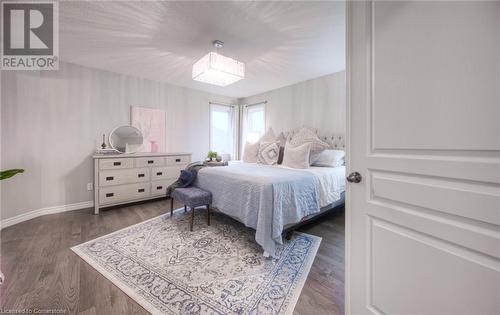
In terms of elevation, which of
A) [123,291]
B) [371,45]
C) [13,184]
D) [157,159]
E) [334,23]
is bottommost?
[123,291]

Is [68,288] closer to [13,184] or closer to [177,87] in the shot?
[13,184]

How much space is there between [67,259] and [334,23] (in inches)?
136

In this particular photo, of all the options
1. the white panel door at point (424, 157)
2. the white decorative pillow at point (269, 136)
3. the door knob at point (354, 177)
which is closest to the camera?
the white panel door at point (424, 157)

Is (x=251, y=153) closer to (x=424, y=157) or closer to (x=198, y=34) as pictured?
(x=198, y=34)

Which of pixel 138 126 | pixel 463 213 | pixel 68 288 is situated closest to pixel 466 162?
pixel 463 213

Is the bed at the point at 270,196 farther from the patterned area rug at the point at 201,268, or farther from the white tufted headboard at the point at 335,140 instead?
the white tufted headboard at the point at 335,140

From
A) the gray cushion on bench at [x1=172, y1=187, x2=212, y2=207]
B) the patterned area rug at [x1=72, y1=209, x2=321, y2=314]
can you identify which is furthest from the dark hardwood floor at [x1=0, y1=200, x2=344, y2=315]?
the gray cushion on bench at [x1=172, y1=187, x2=212, y2=207]

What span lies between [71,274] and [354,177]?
7.44 feet

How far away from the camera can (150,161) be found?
3.62 metres

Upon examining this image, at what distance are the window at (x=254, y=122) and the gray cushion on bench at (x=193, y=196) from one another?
259 cm

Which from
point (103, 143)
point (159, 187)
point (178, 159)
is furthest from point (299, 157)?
point (103, 143)

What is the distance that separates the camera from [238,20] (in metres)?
2.02

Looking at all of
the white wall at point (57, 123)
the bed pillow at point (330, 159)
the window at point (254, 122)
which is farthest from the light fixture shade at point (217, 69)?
the window at point (254, 122)

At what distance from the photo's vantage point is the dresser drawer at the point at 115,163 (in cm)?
312
